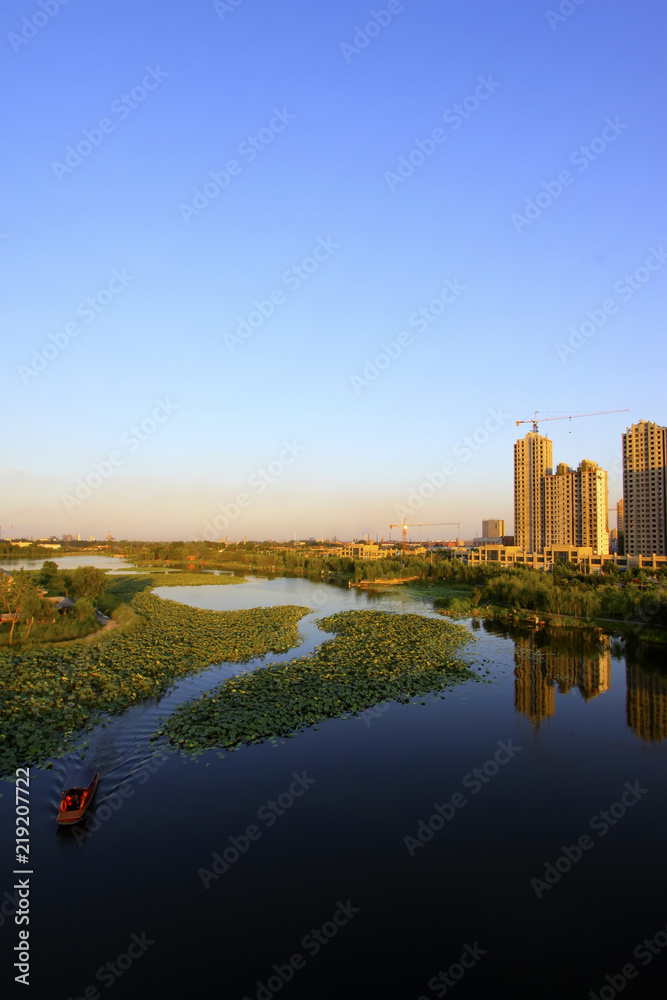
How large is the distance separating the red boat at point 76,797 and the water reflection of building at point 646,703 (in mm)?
13046

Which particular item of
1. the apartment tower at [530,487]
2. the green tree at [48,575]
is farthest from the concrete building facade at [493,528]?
the green tree at [48,575]

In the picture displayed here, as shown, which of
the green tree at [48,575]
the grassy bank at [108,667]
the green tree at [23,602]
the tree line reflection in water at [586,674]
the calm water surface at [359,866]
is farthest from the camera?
the green tree at [48,575]

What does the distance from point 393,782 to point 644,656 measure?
16473 millimetres

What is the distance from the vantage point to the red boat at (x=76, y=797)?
912cm

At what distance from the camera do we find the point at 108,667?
17.2 metres

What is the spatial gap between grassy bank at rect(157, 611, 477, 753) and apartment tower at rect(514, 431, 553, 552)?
5503 cm

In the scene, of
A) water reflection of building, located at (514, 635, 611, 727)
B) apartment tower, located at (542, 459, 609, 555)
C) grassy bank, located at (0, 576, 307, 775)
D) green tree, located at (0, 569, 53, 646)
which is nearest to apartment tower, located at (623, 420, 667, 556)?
apartment tower, located at (542, 459, 609, 555)

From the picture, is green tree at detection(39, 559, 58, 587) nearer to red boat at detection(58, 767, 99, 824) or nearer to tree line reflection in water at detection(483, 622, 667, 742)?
red boat at detection(58, 767, 99, 824)

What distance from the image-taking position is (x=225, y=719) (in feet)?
44.2

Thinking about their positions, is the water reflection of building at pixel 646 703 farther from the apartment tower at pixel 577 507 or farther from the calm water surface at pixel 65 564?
the calm water surface at pixel 65 564

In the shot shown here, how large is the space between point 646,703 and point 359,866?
1255 cm

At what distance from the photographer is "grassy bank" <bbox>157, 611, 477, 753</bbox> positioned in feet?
43.1

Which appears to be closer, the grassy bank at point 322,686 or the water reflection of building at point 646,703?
the grassy bank at point 322,686

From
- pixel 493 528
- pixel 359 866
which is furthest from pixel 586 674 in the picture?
pixel 493 528
